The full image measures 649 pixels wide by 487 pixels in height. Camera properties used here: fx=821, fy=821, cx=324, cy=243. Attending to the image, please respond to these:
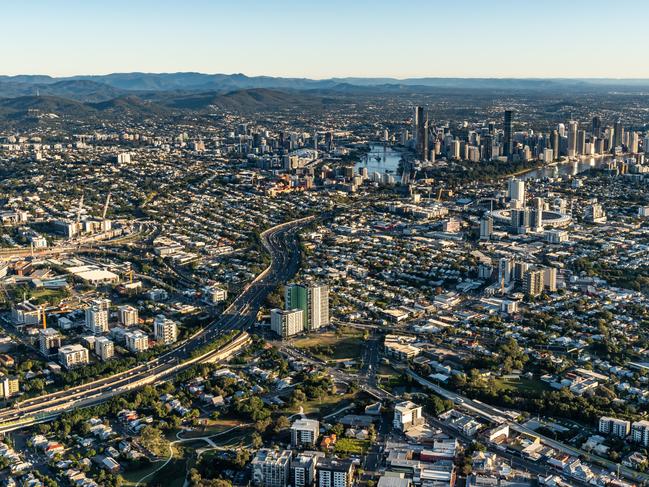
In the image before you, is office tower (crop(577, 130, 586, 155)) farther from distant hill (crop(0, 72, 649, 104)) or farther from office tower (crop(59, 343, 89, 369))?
distant hill (crop(0, 72, 649, 104))

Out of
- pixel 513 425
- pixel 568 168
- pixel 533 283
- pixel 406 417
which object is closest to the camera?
pixel 406 417

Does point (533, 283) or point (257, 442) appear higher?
point (533, 283)

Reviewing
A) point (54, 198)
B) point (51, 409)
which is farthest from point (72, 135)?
point (51, 409)

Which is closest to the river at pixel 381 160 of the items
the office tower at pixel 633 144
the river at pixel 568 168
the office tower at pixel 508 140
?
the office tower at pixel 508 140

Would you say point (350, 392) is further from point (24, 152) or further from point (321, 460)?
point (24, 152)

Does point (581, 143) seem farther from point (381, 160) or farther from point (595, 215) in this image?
point (595, 215)

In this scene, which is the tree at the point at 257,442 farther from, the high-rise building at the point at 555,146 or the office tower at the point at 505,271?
the high-rise building at the point at 555,146

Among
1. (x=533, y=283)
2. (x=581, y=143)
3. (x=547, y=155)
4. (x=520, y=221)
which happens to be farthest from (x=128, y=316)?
(x=581, y=143)
